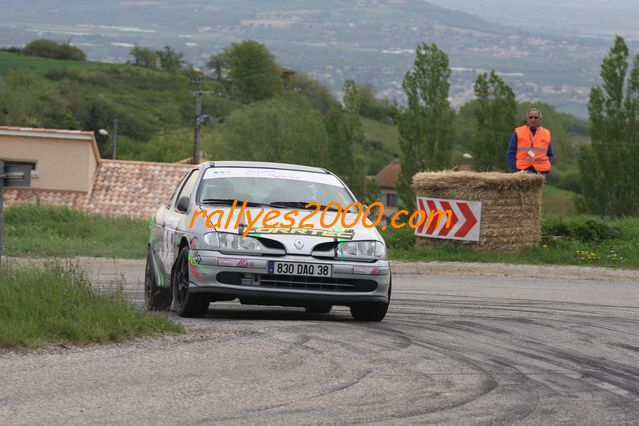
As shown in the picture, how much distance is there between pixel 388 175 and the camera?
177500 millimetres

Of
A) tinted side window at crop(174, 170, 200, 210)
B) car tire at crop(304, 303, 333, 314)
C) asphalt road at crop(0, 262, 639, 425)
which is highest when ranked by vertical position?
tinted side window at crop(174, 170, 200, 210)

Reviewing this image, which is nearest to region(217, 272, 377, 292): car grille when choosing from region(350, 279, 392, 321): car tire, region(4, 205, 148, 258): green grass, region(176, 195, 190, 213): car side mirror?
region(350, 279, 392, 321): car tire

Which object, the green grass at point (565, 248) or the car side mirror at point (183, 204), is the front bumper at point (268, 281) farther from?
the green grass at point (565, 248)

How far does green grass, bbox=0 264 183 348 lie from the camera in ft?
33.7

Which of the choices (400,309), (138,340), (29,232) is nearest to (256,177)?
(400,309)

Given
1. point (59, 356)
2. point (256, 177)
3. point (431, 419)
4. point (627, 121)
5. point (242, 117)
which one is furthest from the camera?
point (242, 117)

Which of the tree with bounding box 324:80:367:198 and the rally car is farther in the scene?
the tree with bounding box 324:80:367:198

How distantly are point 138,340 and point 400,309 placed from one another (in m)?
4.81

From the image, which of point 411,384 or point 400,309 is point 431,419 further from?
point 400,309

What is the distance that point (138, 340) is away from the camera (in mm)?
10578

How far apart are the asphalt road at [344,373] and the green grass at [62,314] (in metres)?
0.26

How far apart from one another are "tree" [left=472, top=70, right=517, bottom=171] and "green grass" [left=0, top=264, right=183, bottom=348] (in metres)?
79.8

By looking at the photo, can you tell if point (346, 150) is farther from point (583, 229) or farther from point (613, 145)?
point (583, 229)

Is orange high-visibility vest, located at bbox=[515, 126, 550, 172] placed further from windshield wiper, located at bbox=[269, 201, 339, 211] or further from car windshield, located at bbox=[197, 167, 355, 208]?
windshield wiper, located at bbox=[269, 201, 339, 211]
